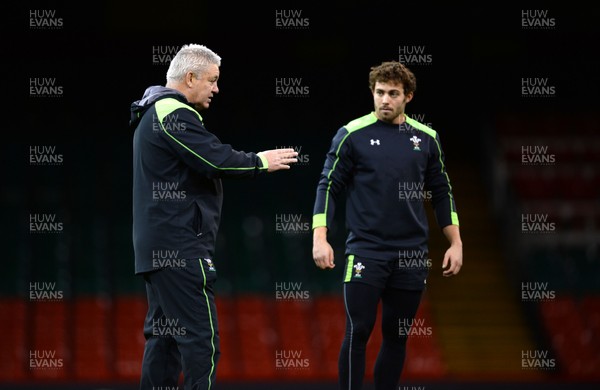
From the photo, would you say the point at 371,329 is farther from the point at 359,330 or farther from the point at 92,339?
the point at 92,339

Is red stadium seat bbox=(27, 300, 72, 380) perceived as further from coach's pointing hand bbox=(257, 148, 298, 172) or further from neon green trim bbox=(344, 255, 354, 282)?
coach's pointing hand bbox=(257, 148, 298, 172)

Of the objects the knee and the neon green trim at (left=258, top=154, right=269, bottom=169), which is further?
the knee

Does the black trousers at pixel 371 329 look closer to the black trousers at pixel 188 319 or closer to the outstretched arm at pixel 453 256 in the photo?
the outstretched arm at pixel 453 256

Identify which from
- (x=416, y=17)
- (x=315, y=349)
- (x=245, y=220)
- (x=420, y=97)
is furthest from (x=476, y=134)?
(x=315, y=349)

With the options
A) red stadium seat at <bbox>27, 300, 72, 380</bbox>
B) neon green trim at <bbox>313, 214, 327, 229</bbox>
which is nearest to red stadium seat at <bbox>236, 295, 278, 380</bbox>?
red stadium seat at <bbox>27, 300, 72, 380</bbox>

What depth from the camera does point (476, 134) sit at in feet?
44.8

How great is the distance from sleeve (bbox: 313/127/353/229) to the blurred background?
367 centimetres

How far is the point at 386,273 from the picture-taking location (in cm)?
488

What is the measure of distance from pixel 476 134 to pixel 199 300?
9.75m

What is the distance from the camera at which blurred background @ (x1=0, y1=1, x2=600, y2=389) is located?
34.0 feet

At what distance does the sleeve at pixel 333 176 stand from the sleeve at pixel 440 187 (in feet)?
1.52

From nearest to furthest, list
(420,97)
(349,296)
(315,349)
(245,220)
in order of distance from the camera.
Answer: (349,296) < (315,349) < (245,220) < (420,97)

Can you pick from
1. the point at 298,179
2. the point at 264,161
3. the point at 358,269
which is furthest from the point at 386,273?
the point at 298,179

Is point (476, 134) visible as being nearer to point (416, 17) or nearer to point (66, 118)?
point (416, 17)
